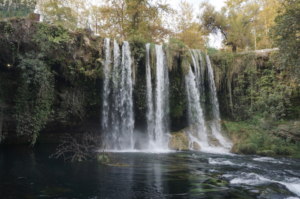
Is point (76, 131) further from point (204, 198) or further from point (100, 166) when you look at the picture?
point (204, 198)

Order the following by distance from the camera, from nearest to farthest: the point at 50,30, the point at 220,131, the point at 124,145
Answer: the point at 50,30 → the point at 124,145 → the point at 220,131

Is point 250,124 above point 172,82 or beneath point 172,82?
beneath

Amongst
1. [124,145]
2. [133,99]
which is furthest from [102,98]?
[124,145]

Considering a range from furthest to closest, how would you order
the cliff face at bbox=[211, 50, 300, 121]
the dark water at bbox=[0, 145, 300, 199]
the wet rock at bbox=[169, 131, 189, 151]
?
1. the cliff face at bbox=[211, 50, 300, 121]
2. the wet rock at bbox=[169, 131, 189, 151]
3. the dark water at bbox=[0, 145, 300, 199]

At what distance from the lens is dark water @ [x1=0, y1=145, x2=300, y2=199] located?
5156 mm

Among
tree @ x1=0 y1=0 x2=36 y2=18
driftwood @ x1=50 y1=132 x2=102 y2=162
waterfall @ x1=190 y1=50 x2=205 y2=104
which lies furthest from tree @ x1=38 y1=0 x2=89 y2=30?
driftwood @ x1=50 y1=132 x2=102 y2=162

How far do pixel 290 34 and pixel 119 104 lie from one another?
10.0 metres

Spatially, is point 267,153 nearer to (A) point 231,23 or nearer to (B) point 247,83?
(B) point 247,83

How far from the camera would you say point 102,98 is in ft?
47.2

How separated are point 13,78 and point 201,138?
39.8 ft

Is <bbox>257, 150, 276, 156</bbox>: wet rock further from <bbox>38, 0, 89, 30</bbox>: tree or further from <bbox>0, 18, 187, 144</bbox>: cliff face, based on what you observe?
<bbox>38, 0, 89, 30</bbox>: tree

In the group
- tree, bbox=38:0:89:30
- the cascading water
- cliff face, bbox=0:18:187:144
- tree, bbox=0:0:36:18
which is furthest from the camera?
tree, bbox=38:0:89:30

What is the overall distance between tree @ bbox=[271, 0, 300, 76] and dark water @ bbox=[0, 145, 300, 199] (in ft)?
17.3

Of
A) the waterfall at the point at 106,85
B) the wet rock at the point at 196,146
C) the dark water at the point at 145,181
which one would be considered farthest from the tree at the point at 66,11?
the dark water at the point at 145,181
